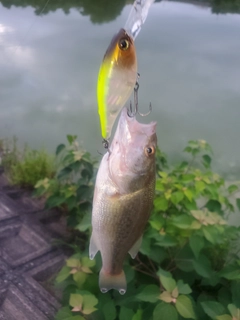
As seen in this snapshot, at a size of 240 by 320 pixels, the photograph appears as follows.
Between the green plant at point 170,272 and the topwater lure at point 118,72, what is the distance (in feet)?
2.28

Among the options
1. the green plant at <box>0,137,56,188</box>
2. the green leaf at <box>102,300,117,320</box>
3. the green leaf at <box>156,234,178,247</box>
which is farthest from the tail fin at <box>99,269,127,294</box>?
the green plant at <box>0,137,56,188</box>

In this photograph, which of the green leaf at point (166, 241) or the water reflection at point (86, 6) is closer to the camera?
the green leaf at point (166, 241)

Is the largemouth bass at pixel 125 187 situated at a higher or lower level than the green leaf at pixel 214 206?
higher

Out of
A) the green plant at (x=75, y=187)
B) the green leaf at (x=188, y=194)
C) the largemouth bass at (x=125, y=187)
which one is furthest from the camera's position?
the green plant at (x=75, y=187)

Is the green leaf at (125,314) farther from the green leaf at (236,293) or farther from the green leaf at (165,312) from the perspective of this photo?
the green leaf at (236,293)

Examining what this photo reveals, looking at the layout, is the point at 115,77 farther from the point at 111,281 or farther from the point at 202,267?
the point at 202,267

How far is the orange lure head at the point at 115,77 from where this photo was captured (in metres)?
0.60

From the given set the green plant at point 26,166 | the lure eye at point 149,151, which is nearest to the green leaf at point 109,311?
the lure eye at point 149,151

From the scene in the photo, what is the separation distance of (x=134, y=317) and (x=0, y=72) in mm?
3197

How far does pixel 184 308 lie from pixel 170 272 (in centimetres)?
47

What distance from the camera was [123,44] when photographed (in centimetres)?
59

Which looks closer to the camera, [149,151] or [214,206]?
[149,151]

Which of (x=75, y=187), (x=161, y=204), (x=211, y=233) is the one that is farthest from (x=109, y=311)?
(x=75, y=187)

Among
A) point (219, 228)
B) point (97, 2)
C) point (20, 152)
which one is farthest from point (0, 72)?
point (219, 228)
